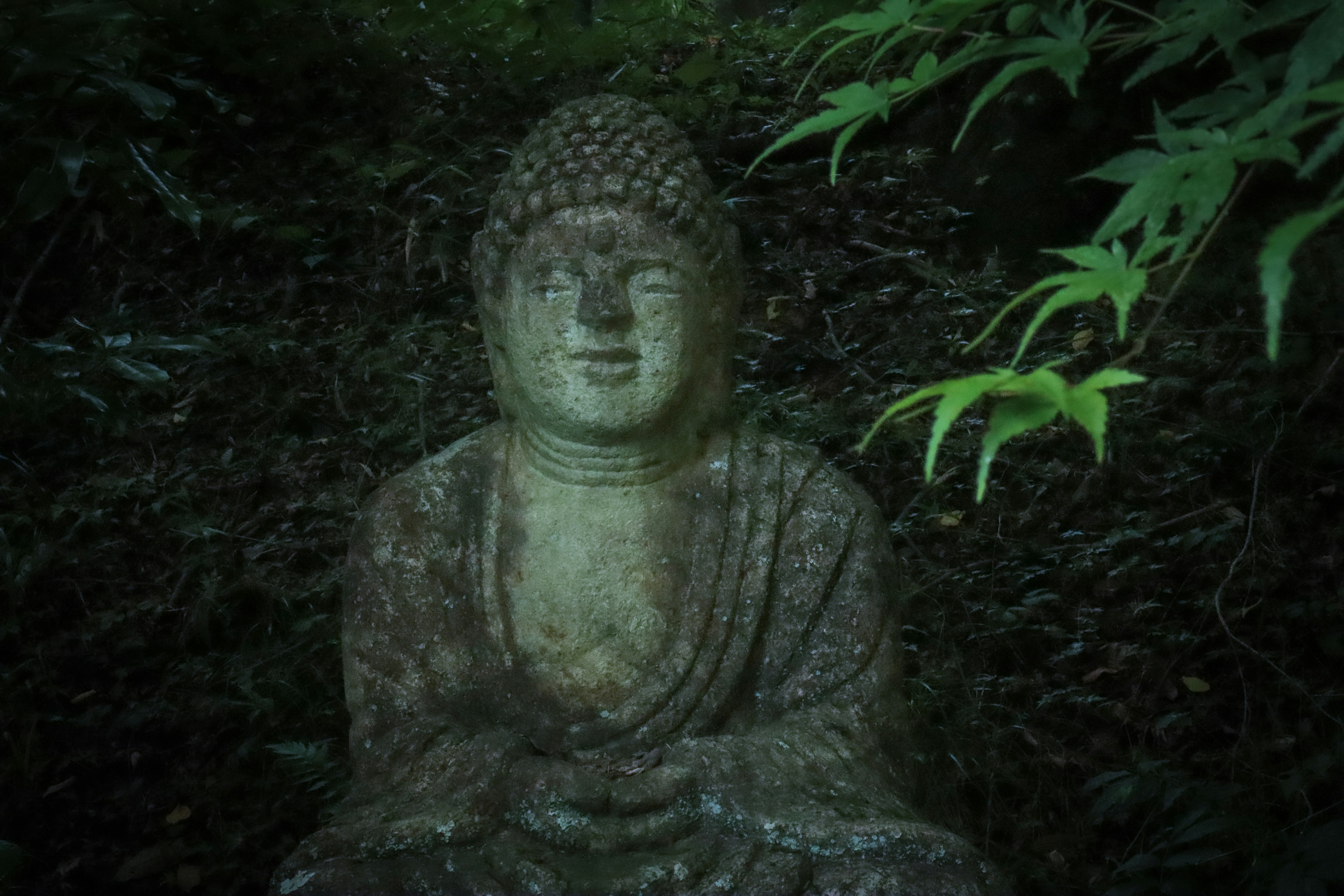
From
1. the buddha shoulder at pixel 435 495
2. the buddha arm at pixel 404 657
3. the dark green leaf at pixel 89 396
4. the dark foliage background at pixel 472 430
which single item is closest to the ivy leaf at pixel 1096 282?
the buddha arm at pixel 404 657

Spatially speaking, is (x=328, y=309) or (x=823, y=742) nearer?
(x=823, y=742)

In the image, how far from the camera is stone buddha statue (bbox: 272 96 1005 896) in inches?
135

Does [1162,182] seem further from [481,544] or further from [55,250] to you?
[55,250]

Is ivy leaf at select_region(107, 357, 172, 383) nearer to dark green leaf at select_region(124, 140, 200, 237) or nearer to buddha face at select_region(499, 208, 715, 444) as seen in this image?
dark green leaf at select_region(124, 140, 200, 237)

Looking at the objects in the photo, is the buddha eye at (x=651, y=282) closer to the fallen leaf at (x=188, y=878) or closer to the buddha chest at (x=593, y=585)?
the buddha chest at (x=593, y=585)

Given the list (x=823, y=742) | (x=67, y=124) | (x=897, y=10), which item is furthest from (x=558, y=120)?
(x=67, y=124)

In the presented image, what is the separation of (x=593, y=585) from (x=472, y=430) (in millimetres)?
2633

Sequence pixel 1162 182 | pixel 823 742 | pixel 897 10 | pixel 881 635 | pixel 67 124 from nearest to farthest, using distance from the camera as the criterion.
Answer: pixel 1162 182, pixel 897 10, pixel 823 742, pixel 881 635, pixel 67 124

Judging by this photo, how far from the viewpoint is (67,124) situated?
509 centimetres

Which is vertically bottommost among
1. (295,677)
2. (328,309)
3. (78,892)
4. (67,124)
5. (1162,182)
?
(78,892)

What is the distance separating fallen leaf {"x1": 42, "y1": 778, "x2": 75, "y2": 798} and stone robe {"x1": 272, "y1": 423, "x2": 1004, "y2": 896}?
2423 millimetres

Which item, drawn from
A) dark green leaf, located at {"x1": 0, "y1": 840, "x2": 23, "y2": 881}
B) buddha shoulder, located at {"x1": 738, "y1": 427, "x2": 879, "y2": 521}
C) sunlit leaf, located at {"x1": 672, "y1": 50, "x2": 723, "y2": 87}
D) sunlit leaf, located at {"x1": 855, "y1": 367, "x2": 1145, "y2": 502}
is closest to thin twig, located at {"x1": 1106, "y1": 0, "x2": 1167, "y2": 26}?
sunlit leaf, located at {"x1": 855, "y1": 367, "x2": 1145, "y2": 502}

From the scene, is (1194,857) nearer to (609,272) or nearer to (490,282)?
(609,272)

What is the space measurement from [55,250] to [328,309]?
1382 millimetres
